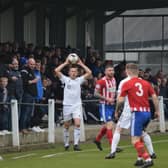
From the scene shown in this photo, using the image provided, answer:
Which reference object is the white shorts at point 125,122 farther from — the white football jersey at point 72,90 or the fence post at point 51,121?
the fence post at point 51,121

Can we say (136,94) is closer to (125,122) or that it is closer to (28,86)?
(125,122)

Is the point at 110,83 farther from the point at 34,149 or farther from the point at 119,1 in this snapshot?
the point at 119,1

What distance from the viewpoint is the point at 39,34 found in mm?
33250

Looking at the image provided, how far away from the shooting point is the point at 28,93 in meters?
21.4

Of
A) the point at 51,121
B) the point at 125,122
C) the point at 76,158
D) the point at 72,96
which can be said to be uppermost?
the point at 72,96

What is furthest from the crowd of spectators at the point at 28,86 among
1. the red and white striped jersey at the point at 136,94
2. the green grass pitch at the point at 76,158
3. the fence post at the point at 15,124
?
the red and white striped jersey at the point at 136,94

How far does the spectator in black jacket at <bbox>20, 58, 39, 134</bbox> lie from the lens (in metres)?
21.0

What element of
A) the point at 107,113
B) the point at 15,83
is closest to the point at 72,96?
the point at 107,113

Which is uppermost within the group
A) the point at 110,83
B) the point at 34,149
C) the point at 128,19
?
the point at 128,19

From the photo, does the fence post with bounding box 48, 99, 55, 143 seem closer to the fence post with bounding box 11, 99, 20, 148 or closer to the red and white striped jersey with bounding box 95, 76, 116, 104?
the fence post with bounding box 11, 99, 20, 148

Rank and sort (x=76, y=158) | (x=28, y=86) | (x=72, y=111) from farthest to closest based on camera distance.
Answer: (x=28, y=86) < (x=72, y=111) < (x=76, y=158)

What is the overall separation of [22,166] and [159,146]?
5.75m

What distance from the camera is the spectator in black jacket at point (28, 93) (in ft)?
69.1

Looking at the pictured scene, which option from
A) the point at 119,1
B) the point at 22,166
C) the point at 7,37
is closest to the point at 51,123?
the point at 22,166
